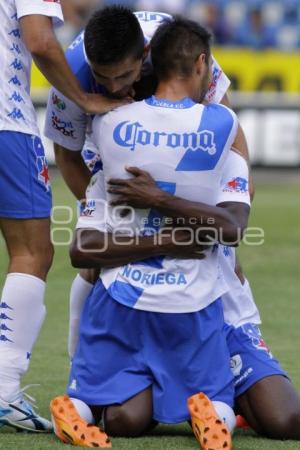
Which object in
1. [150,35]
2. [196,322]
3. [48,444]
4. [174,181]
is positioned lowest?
[48,444]

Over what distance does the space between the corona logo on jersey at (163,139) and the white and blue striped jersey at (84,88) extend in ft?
0.96

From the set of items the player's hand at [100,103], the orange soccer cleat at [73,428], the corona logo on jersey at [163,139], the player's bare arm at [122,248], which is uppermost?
the player's hand at [100,103]

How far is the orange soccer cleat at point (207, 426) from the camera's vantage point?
12.6ft

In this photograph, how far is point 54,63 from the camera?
4.15 meters

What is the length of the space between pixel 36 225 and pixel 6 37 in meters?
0.74

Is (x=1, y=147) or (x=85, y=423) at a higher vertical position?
(x=1, y=147)

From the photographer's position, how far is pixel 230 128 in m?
4.18

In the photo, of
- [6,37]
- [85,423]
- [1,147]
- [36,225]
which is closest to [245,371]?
[85,423]

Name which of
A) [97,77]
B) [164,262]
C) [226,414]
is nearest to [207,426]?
[226,414]

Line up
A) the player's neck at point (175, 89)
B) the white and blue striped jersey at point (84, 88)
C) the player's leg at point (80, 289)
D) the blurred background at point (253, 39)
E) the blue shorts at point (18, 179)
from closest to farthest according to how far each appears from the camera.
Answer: the player's neck at point (175, 89), the blue shorts at point (18, 179), the white and blue striped jersey at point (84, 88), the player's leg at point (80, 289), the blurred background at point (253, 39)

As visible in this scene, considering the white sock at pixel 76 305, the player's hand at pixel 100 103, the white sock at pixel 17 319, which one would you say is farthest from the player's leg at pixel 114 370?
the player's hand at pixel 100 103

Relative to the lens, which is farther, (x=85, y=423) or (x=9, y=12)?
(x=9, y=12)

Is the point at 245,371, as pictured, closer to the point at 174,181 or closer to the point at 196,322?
the point at 196,322

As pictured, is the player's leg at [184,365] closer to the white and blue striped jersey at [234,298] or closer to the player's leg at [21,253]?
the white and blue striped jersey at [234,298]
